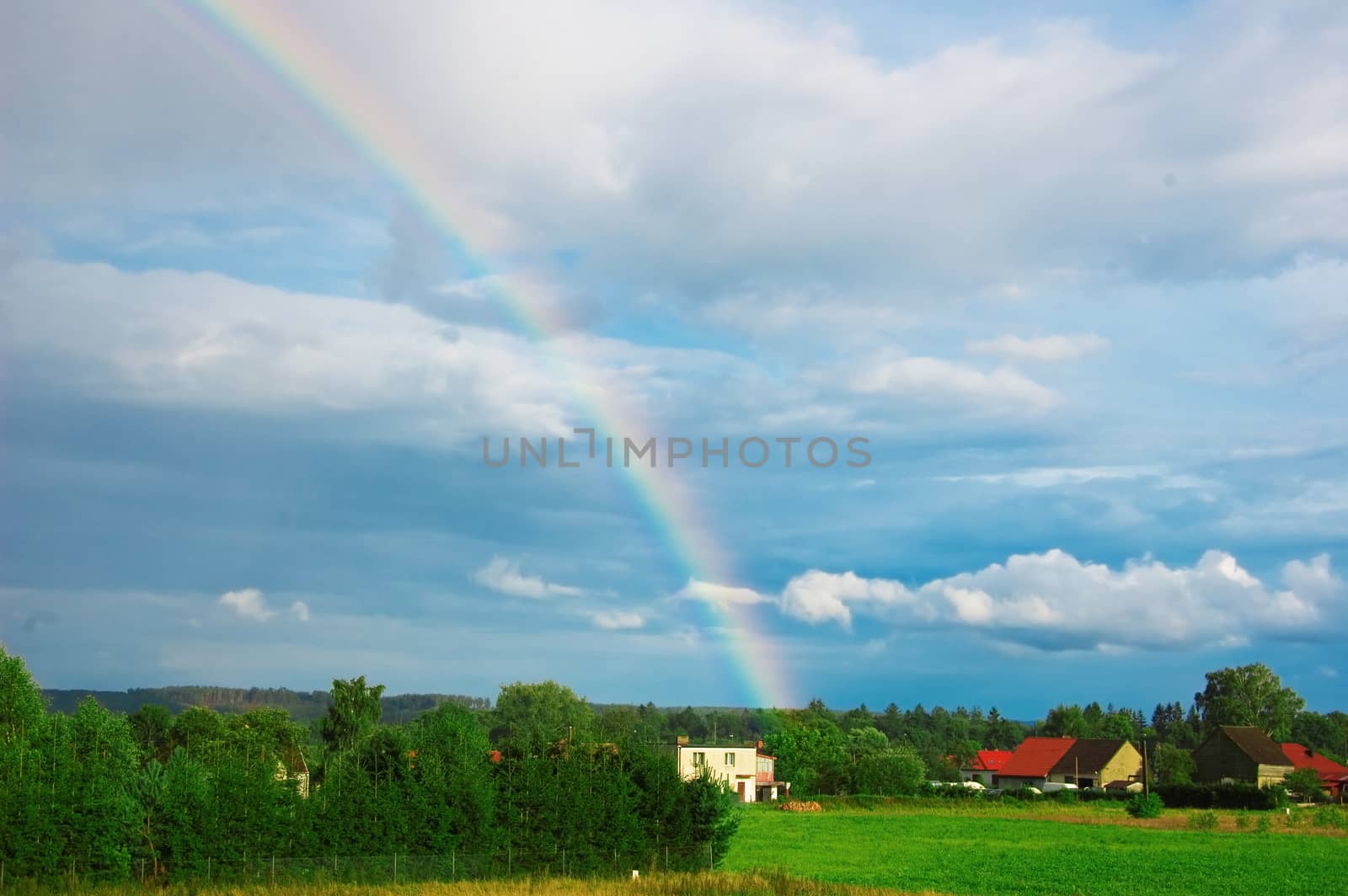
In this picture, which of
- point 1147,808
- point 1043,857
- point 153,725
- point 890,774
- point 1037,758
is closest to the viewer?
point 1043,857

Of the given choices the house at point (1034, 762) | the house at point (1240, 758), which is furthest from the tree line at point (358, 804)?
the house at point (1034, 762)

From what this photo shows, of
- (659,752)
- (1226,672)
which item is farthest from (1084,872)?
(1226,672)

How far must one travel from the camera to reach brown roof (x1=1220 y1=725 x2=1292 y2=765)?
107 metres

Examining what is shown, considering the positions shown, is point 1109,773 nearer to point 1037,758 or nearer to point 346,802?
point 1037,758

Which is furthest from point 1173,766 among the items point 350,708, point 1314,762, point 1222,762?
point 350,708

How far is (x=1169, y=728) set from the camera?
19825 cm

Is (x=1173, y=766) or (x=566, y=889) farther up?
(x=566, y=889)

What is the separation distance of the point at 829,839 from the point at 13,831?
34.0m

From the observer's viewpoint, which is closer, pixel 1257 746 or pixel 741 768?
pixel 741 768

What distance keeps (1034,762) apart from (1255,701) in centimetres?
4424

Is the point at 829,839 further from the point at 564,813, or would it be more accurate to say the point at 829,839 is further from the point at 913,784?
the point at 913,784

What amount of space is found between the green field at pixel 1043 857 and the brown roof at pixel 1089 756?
6623 cm

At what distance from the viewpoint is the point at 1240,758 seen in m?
108

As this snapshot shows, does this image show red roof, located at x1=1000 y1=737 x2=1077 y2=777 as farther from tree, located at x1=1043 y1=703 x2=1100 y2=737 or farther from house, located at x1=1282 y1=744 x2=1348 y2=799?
tree, located at x1=1043 y1=703 x2=1100 y2=737
